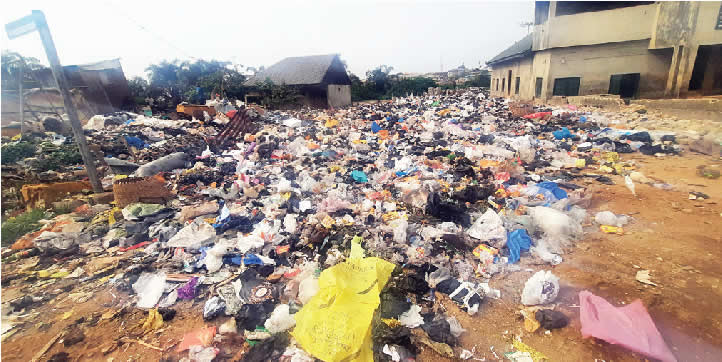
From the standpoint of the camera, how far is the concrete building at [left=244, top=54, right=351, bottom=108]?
19203mm

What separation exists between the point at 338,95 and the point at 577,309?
67.0ft

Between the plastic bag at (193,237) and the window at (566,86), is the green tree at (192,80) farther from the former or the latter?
the window at (566,86)

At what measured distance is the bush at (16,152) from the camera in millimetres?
7070

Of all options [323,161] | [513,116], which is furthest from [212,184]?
[513,116]

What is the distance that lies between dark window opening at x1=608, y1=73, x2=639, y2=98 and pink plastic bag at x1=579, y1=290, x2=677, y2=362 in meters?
15.3

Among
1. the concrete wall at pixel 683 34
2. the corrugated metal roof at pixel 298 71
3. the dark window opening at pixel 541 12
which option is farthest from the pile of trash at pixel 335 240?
the corrugated metal roof at pixel 298 71

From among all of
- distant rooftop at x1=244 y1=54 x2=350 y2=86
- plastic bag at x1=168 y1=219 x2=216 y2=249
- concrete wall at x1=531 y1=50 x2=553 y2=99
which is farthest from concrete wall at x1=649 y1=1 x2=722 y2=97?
Result: plastic bag at x1=168 y1=219 x2=216 y2=249

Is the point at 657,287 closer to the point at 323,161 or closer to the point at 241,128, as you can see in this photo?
the point at 323,161

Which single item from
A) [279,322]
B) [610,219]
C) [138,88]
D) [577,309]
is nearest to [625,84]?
[610,219]

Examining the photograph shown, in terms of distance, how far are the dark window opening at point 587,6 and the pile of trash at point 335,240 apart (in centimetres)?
952

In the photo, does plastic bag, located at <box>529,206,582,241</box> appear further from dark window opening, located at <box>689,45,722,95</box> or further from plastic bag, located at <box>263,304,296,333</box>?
dark window opening, located at <box>689,45,722,95</box>

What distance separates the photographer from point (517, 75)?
18.3 m

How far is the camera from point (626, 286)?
2.40 meters

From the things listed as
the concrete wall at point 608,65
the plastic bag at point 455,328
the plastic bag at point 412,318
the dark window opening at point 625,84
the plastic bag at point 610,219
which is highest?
the concrete wall at point 608,65
